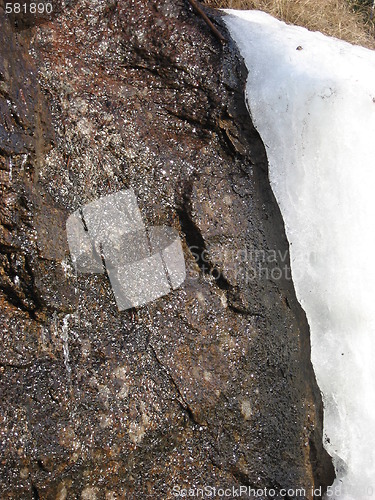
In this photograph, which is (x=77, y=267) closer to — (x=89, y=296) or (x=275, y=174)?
(x=89, y=296)

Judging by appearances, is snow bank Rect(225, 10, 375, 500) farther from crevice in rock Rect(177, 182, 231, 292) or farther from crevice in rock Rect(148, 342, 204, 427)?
crevice in rock Rect(148, 342, 204, 427)

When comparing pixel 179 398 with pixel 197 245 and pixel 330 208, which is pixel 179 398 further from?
pixel 330 208

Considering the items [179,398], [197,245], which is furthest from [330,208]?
[179,398]

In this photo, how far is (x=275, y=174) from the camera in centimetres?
220

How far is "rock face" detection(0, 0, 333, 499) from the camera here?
168 cm

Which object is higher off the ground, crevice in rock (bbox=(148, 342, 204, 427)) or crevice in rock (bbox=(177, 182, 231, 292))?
crevice in rock (bbox=(177, 182, 231, 292))

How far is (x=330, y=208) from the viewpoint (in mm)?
2195

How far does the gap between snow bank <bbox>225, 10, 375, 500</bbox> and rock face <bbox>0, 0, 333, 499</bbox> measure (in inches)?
3.0

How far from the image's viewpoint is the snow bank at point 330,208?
7.16ft

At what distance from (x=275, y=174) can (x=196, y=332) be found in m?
0.73

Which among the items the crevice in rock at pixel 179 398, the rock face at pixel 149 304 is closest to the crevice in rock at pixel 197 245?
the rock face at pixel 149 304

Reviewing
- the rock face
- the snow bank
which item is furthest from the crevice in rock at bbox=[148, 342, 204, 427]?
the snow bank

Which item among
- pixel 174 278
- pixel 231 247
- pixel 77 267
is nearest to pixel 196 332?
pixel 174 278

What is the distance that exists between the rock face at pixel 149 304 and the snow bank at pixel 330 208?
0.08 meters
